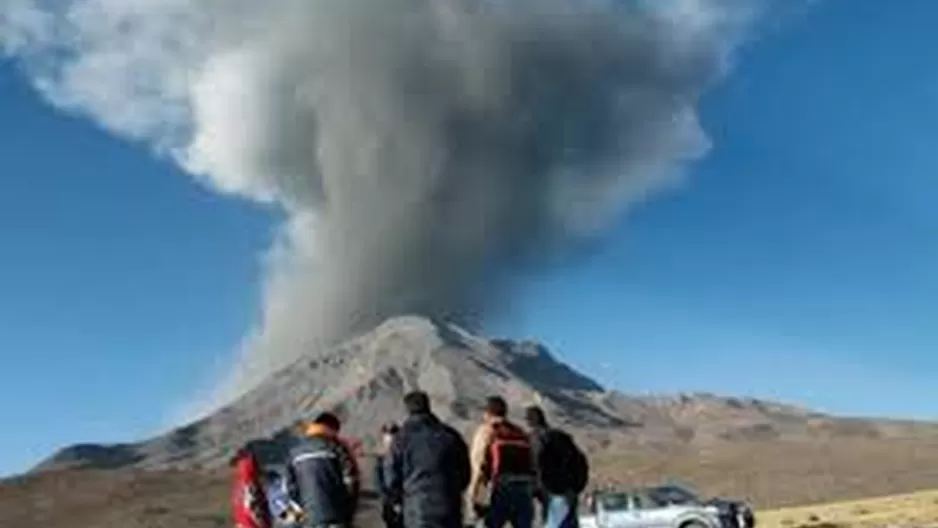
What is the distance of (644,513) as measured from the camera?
39.4 metres

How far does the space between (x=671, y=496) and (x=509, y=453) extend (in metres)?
24.8

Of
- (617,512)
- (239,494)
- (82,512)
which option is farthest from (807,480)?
(239,494)

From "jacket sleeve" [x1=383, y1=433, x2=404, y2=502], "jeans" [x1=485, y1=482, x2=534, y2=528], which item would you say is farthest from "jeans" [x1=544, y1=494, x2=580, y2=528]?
"jacket sleeve" [x1=383, y1=433, x2=404, y2=502]

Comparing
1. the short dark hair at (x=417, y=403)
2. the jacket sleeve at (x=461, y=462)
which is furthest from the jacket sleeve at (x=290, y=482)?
the jacket sleeve at (x=461, y=462)

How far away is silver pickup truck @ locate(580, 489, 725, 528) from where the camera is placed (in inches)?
1535

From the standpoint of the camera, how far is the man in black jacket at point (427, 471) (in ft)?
42.5

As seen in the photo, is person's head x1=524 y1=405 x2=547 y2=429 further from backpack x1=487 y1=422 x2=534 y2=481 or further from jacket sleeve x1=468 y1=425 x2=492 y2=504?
jacket sleeve x1=468 y1=425 x2=492 y2=504

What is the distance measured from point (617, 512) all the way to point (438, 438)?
2734cm

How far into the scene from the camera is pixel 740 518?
3900 centimetres

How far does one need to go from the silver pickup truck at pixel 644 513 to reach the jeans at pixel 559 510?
22.3 metres

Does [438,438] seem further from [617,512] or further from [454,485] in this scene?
[617,512]

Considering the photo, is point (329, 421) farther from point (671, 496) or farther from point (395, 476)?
point (671, 496)

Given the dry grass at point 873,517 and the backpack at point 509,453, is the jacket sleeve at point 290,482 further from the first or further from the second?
the dry grass at point 873,517

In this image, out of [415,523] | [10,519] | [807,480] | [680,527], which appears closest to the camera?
[415,523]
